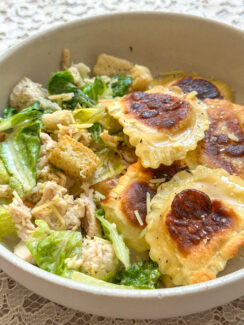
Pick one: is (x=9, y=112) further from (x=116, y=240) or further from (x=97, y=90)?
(x=116, y=240)

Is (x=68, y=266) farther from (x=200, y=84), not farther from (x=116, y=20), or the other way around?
(x=116, y=20)

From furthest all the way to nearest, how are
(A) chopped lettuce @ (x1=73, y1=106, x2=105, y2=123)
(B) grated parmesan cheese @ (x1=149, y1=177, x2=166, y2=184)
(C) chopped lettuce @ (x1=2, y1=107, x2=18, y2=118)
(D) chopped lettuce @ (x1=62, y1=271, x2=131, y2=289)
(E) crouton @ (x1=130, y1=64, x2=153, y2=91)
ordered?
(E) crouton @ (x1=130, y1=64, x2=153, y2=91)
(C) chopped lettuce @ (x1=2, y1=107, x2=18, y2=118)
(A) chopped lettuce @ (x1=73, y1=106, x2=105, y2=123)
(B) grated parmesan cheese @ (x1=149, y1=177, x2=166, y2=184)
(D) chopped lettuce @ (x1=62, y1=271, x2=131, y2=289)

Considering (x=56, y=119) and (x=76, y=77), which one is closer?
(x=56, y=119)

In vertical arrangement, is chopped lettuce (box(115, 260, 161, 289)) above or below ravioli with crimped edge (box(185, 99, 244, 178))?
below

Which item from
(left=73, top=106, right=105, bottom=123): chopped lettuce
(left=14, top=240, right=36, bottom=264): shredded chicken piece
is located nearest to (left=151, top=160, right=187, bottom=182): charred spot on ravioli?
Result: (left=73, top=106, right=105, bottom=123): chopped lettuce

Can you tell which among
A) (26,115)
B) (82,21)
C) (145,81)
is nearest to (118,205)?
(26,115)

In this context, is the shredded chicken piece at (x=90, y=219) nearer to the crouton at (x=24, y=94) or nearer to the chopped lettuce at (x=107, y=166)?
the chopped lettuce at (x=107, y=166)

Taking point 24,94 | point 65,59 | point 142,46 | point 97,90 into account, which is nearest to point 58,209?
point 24,94

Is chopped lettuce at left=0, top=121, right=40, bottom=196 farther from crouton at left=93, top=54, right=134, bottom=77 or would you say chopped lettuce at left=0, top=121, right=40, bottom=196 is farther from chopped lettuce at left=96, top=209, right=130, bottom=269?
crouton at left=93, top=54, right=134, bottom=77
